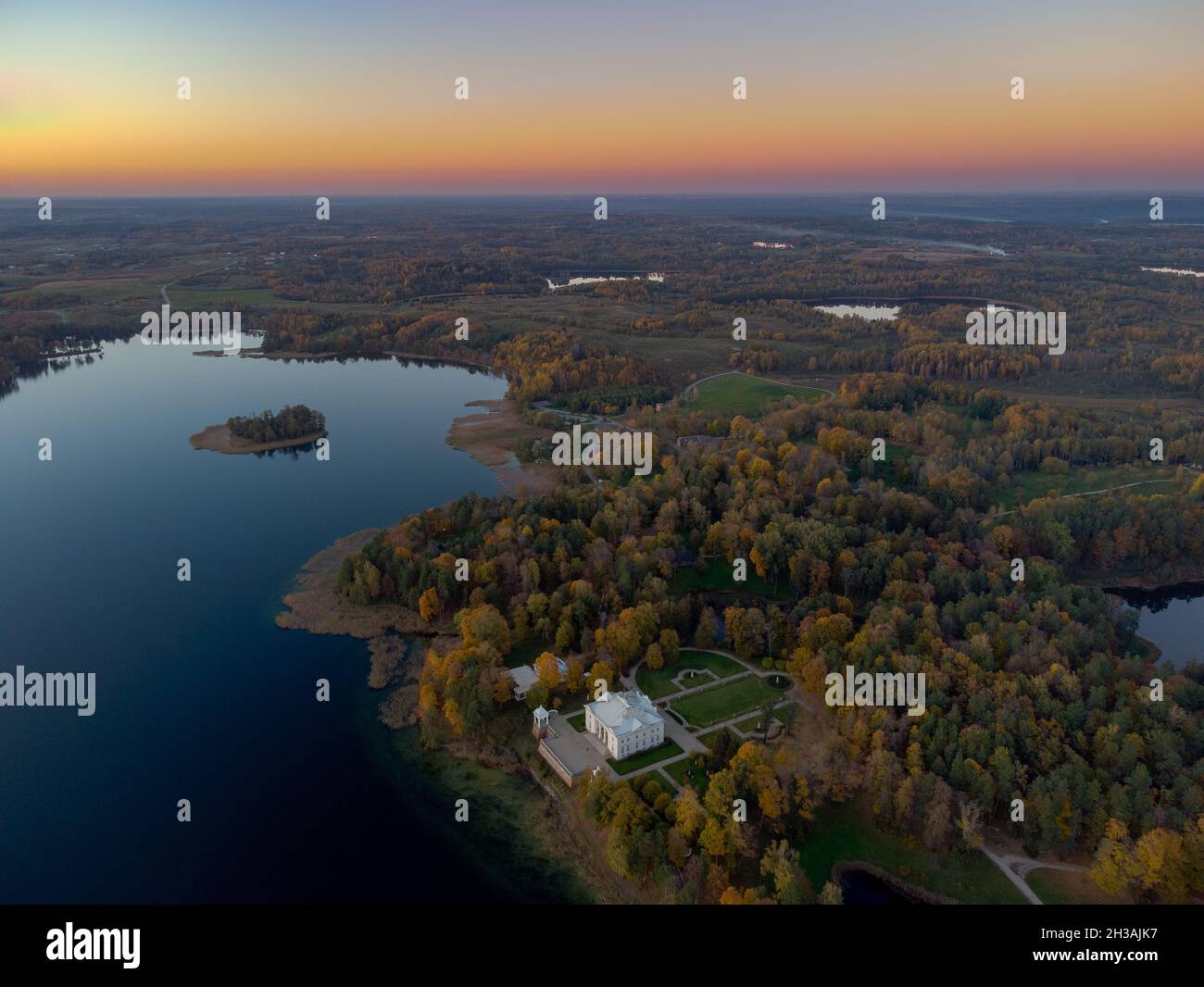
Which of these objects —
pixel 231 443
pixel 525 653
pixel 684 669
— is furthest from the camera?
pixel 231 443

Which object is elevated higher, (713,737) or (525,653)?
(525,653)

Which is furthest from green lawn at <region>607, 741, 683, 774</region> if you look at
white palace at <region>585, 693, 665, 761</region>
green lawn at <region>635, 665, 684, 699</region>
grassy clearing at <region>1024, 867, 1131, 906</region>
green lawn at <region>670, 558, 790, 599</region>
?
green lawn at <region>670, 558, 790, 599</region>

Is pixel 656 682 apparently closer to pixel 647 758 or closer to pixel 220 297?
pixel 647 758

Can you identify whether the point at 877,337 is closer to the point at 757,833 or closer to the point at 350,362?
the point at 350,362

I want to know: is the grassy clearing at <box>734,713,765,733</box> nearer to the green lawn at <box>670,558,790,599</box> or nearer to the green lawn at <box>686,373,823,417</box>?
the green lawn at <box>670,558,790,599</box>

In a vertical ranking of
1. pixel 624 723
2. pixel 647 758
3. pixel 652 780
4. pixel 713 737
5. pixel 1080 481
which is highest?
pixel 1080 481

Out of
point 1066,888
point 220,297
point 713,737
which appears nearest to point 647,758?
point 713,737

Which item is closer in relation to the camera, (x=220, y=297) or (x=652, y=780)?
(x=652, y=780)
